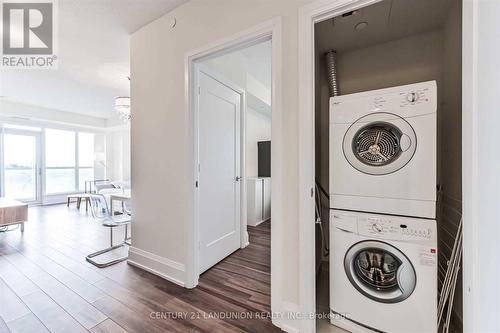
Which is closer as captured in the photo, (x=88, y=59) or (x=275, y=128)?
(x=275, y=128)

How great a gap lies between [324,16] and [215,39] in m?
0.90

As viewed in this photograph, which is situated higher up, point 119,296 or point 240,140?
point 240,140

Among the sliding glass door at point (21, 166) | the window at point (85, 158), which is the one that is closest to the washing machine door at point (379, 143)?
the sliding glass door at point (21, 166)

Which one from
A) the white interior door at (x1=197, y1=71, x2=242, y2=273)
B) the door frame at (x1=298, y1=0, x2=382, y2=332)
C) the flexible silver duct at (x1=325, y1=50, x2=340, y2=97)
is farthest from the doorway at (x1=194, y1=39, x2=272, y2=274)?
the flexible silver duct at (x1=325, y1=50, x2=340, y2=97)

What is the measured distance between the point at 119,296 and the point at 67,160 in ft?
22.2

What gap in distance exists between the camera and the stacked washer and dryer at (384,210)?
123 cm

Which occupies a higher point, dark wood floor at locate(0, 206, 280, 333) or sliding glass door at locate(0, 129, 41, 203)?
sliding glass door at locate(0, 129, 41, 203)

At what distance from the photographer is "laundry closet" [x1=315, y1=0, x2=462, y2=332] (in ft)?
4.07

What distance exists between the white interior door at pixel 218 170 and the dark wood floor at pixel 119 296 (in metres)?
0.26

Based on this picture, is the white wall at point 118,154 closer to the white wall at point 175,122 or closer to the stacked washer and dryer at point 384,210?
the white wall at point 175,122

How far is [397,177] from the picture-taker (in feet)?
4.29

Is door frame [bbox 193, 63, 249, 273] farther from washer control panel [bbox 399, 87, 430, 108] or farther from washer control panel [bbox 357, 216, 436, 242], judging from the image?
washer control panel [bbox 399, 87, 430, 108]

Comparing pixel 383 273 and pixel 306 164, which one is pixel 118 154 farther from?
pixel 383 273

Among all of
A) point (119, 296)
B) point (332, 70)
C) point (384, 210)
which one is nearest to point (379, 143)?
point (384, 210)
